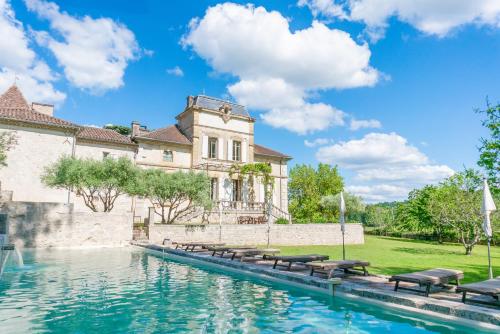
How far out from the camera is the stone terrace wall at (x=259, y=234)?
22453 millimetres

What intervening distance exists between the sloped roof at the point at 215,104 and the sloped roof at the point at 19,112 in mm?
11673

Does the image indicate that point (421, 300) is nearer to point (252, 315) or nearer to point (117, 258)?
point (252, 315)

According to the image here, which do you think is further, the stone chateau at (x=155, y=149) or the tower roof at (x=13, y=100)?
the tower roof at (x=13, y=100)

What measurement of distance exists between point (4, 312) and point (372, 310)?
7633 millimetres

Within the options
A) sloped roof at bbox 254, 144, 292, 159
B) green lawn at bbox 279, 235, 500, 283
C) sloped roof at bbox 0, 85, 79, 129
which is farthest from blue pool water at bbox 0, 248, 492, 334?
sloped roof at bbox 254, 144, 292, 159

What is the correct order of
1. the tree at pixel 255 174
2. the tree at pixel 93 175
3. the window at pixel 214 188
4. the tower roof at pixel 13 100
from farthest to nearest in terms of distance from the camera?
the tree at pixel 255 174, the window at pixel 214 188, the tower roof at pixel 13 100, the tree at pixel 93 175

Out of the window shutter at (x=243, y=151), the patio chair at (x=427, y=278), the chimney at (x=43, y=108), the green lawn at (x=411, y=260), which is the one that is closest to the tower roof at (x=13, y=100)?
the chimney at (x=43, y=108)

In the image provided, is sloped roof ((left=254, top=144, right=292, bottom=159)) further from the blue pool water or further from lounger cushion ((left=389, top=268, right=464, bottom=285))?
lounger cushion ((left=389, top=268, right=464, bottom=285))

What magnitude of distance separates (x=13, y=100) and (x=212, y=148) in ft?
54.7

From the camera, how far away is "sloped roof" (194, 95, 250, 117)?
34250mm

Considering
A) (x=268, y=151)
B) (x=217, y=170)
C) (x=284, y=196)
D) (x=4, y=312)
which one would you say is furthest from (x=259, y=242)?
(x=4, y=312)

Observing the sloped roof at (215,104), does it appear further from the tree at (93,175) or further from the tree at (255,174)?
the tree at (93,175)

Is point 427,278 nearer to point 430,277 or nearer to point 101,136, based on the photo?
point 430,277

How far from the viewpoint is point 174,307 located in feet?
25.3
